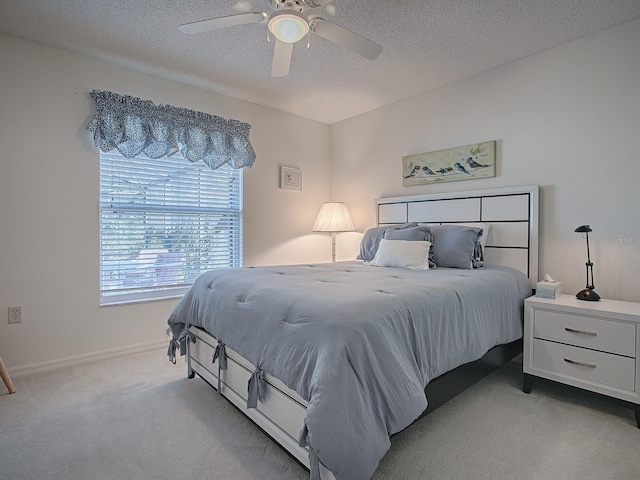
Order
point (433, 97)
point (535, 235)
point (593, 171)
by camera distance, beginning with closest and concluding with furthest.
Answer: point (593, 171)
point (535, 235)
point (433, 97)

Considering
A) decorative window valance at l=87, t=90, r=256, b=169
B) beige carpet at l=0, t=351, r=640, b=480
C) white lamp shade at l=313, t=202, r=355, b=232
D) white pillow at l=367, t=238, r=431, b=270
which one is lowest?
beige carpet at l=0, t=351, r=640, b=480

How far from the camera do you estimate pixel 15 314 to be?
2.50m

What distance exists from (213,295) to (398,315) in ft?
3.84

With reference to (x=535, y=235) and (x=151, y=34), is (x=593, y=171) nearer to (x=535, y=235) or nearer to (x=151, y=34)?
(x=535, y=235)

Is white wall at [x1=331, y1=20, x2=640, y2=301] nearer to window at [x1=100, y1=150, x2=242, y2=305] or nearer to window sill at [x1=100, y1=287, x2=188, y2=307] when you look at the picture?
window at [x1=100, y1=150, x2=242, y2=305]

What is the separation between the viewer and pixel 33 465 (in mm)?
1530

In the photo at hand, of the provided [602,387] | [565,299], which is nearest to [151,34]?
[565,299]

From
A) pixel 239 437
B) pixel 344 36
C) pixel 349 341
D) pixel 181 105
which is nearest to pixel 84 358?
pixel 239 437

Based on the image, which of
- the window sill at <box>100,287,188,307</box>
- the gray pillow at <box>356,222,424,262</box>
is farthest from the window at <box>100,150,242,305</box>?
the gray pillow at <box>356,222,424,262</box>

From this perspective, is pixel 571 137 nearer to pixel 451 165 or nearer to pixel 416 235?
pixel 451 165

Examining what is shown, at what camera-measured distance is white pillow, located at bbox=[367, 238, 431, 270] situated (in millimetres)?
2641

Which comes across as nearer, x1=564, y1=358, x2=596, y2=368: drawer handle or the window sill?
x1=564, y1=358, x2=596, y2=368: drawer handle

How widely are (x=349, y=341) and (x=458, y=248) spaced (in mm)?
1706

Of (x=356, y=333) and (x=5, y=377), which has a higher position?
(x=356, y=333)
